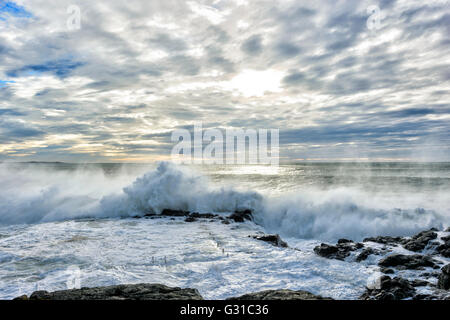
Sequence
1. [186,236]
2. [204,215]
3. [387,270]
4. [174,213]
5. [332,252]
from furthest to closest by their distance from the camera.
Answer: [174,213] < [204,215] < [186,236] < [332,252] < [387,270]

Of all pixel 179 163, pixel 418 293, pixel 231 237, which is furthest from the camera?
pixel 179 163

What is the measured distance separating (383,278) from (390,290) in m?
0.68

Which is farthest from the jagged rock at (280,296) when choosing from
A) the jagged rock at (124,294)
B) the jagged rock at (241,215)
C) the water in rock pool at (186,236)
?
the jagged rock at (241,215)

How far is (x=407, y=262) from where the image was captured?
7.97 m

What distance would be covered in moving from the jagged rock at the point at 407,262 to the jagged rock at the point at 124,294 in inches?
274

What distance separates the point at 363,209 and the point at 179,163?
15490mm

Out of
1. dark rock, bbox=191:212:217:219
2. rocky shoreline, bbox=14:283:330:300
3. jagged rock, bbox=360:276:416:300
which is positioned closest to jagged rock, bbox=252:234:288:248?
jagged rock, bbox=360:276:416:300

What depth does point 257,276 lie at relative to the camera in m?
7.75

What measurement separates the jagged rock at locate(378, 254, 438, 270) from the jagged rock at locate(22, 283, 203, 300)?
22.8 ft

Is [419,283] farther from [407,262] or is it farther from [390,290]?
[407,262]

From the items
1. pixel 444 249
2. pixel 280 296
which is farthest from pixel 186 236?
pixel 444 249
